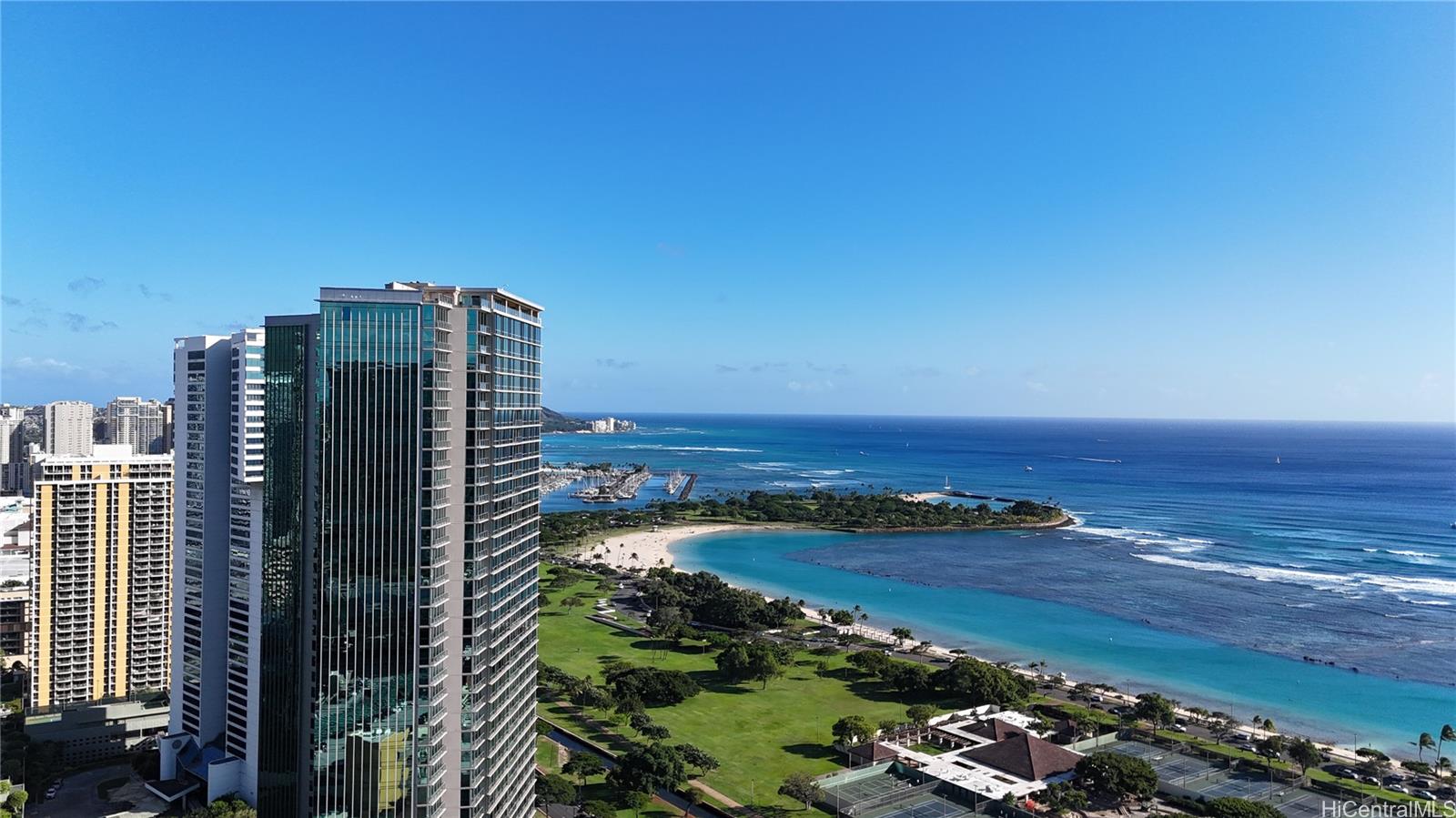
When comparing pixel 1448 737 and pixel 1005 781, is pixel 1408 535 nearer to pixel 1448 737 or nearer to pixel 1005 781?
pixel 1448 737

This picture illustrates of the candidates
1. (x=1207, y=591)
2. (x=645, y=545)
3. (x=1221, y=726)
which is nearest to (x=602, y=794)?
(x=1221, y=726)

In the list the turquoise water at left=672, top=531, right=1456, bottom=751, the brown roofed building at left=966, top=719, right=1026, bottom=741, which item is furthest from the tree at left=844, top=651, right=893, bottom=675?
the turquoise water at left=672, top=531, right=1456, bottom=751

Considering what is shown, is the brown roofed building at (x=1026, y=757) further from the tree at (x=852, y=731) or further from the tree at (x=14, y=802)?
the tree at (x=14, y=802)

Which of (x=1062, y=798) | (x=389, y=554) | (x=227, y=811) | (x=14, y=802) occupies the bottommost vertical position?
(x=1062, y=798)

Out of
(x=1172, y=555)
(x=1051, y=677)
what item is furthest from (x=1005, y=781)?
(x=1172, y=555)

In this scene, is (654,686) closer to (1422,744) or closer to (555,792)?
(555,792)
